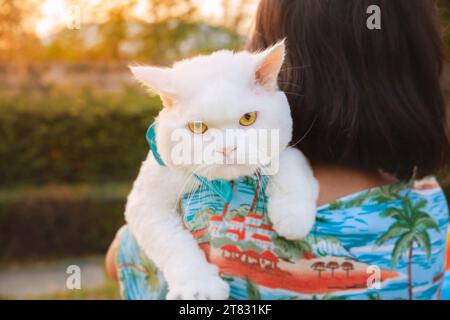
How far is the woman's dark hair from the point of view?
126 centimetres

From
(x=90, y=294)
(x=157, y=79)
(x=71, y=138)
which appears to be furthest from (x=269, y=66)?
(x=71, y=138)

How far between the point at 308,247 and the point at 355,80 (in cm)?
37

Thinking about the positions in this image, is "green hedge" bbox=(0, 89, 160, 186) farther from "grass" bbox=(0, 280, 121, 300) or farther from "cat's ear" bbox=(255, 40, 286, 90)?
"cat's ear" bbox=(255, 40, 286, 90)

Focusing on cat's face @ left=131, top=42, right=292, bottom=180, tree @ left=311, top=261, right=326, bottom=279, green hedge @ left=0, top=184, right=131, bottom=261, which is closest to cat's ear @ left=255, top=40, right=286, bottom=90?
cat's face @ left=131, top=42, right=292, bottom=180

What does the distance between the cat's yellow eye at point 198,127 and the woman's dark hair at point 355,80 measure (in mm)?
228

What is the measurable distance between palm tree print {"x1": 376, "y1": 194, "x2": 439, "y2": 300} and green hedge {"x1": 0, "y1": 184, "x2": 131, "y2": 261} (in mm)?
3690

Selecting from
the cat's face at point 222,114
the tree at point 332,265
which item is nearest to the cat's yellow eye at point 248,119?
the cat's face at point 222,114

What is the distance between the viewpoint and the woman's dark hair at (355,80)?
126cm

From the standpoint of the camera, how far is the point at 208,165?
110cm

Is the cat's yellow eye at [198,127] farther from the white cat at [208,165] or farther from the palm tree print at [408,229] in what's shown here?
the palm tree print at [408,229]

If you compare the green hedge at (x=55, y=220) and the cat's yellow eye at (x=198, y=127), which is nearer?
the cat's yellow eye at (x=198, y=127)

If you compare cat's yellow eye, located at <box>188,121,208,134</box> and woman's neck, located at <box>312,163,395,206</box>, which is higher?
cat's yellow eye, located at <box>188,121,208,134</box>

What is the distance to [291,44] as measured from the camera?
1.28 meters

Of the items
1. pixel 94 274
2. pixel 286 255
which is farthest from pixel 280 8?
pixel 94 274
